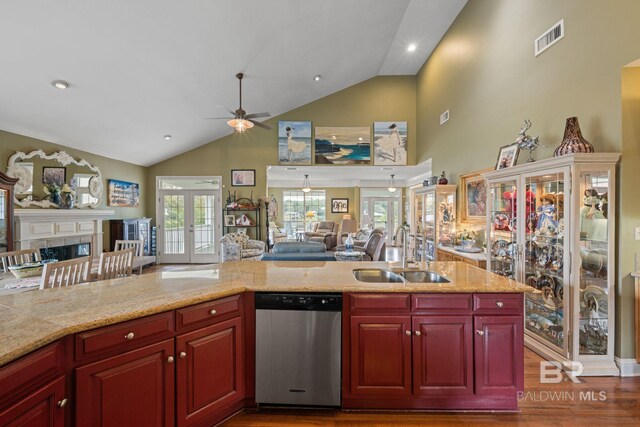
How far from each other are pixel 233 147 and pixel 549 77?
6.30 meters

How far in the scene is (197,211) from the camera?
740 centimetres

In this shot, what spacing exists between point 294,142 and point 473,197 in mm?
4260

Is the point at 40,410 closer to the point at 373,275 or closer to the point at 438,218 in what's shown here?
the point at 373,275

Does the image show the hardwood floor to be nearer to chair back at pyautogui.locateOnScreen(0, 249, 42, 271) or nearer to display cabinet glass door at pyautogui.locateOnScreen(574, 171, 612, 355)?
display cabinet glass door at pyautogui.locateOnScreen(574, 171, 612, 355)

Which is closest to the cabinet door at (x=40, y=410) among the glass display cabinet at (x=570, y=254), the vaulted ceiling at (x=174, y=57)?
the glass display cabinet at (x=570, y=254)

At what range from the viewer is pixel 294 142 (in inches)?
277

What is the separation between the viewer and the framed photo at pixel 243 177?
285 inches

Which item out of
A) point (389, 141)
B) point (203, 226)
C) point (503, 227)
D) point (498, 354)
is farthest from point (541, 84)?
point (203, 226)

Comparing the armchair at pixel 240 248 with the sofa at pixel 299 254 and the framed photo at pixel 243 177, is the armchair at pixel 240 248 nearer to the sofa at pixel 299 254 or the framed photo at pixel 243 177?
the framed photo at pixel 243 177

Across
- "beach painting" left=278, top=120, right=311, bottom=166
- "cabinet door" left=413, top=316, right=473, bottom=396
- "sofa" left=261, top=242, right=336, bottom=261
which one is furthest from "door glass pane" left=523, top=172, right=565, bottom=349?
"beach painting" left=278, top=120, right=311, bottom=166

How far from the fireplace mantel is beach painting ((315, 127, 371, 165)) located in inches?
189

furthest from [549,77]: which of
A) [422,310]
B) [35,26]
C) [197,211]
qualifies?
[197,211]

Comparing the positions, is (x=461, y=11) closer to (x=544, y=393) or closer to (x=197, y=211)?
(x=544, y=393)

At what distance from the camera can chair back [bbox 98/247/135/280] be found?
291 cm
